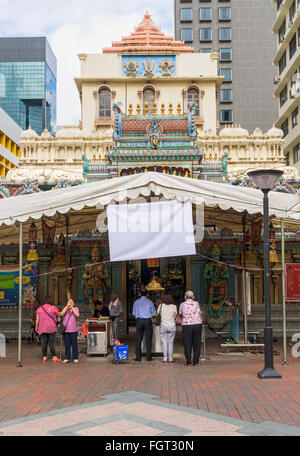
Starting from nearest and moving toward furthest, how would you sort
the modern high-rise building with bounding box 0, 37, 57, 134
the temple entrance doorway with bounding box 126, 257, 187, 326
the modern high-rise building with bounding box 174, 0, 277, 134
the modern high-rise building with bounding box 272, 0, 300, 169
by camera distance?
1. the temple entrance doorway with bounding box 126, 257, 187, 326
2. the modern high-rise building with bounding box 272, 0, 300, 169
3. the modern high-rise building with bounding box 174, 0, 277, 134
4. the modern high-rise building with bounding box 0, 37, 57, 134

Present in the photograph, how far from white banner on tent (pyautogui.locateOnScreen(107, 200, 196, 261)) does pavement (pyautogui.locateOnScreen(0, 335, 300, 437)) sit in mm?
2417

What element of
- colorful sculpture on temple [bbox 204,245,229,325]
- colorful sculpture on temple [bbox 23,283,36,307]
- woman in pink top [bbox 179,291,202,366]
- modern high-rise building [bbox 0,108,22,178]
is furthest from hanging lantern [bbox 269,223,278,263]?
modern high-rise building [bbox 0,108,22,178]

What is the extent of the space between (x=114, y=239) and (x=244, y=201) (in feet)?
9.18

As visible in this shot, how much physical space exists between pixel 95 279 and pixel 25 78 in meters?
113

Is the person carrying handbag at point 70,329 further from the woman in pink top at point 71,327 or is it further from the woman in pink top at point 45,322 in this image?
the woman in pink top at point 45,322

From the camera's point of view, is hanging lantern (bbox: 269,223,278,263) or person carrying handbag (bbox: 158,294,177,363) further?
hanging lantern (bbox: 269,223,278,263)

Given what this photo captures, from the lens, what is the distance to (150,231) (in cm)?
1062

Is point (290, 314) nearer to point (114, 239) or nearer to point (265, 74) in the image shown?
point (114, 239)

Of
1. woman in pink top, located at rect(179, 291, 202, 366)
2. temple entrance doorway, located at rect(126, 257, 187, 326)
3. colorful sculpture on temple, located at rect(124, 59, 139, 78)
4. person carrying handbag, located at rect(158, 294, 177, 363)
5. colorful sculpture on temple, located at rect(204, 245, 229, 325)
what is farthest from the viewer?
colorful sculpture on temple, located at rect(124, 59, 139, 78)

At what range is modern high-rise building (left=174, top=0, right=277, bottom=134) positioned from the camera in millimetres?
64938

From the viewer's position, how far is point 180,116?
20.6 meters

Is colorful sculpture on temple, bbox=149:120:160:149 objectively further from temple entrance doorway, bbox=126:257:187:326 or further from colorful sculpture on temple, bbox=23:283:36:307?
colorful sculpture on temple, bbox=23:283:36:307

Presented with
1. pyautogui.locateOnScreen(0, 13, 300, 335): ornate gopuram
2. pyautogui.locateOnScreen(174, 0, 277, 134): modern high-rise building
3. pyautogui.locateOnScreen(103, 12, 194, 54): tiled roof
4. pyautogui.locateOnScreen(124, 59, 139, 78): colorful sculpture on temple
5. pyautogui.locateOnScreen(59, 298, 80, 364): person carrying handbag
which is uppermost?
pyautogui.locateOnScreen(174, 0, 277, 134): modern high-rise building

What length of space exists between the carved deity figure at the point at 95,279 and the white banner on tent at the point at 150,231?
5.68 metres
